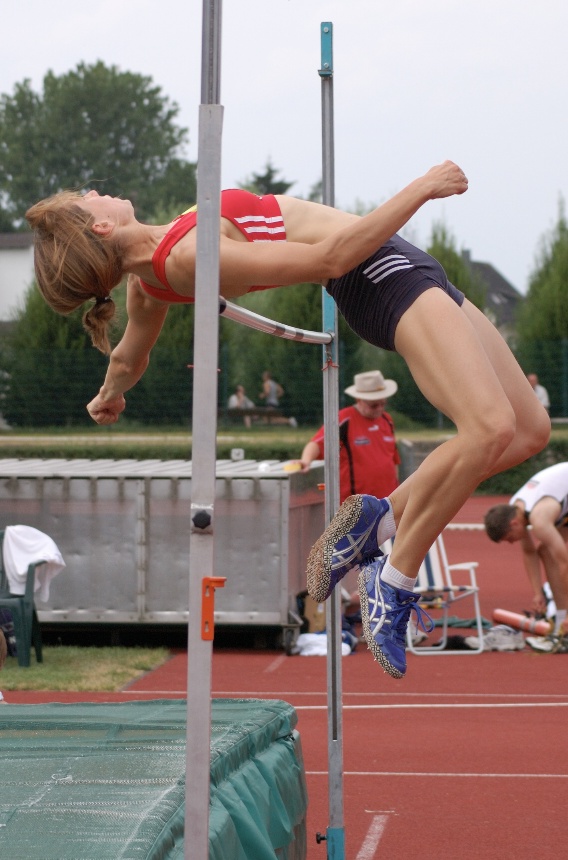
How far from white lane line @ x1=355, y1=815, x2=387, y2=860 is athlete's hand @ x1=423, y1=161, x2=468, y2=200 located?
8.06 ft

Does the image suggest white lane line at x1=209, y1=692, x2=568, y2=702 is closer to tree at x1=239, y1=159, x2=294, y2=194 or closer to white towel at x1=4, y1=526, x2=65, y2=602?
white towel at x1=4, y1=526, x2=65, y2=602

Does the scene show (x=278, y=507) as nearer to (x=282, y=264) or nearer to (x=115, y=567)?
(x=115, y=567)

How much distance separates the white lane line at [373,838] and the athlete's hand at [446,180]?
246cm

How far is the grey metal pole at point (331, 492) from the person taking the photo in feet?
11.7

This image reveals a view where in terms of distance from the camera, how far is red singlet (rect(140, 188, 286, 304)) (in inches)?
104

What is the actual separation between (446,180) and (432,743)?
12.2 ft

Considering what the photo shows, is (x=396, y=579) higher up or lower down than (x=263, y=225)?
lower down

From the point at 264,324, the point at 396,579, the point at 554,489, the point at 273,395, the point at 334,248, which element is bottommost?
the point at 273,395

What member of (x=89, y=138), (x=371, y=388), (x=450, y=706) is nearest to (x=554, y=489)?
(x=371, y=388)

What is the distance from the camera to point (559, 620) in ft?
26.3

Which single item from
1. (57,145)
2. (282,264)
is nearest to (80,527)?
(282,264)

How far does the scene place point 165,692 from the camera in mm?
6656

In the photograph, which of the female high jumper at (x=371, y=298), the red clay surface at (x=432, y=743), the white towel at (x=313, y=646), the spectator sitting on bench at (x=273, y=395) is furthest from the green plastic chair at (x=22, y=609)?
the spectator sitting on bench at (x=273, y=395)

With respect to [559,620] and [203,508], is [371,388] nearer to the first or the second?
[559,620]
